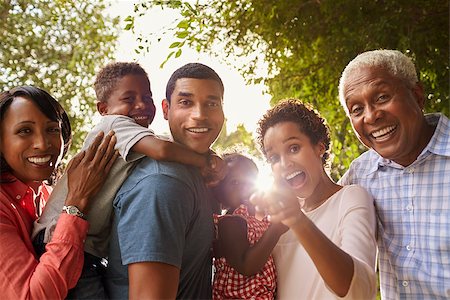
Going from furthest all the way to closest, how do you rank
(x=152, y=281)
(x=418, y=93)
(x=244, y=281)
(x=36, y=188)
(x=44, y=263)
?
(x=418, y=93)
(x=36, y=188)
(x=244, y=281)
(x=44, y=263)
(x=152, y=281)

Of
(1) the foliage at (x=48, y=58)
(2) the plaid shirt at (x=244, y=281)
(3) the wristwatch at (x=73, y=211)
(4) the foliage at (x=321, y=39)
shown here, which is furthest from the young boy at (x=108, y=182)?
(1) the foliage at (x=48, y=58)

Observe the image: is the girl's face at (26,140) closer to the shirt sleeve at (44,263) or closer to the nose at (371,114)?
the shirt sleeve at (44,263)

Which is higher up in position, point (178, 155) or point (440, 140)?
point (440, 140)

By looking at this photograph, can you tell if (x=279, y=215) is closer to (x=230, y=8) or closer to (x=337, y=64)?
(x=230, y=8)

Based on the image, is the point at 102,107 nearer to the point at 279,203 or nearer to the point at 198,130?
the point at 198,130

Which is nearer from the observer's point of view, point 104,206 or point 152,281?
point 152,281

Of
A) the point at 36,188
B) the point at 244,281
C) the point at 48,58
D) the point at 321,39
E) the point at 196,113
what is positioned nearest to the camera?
the point at 196,113

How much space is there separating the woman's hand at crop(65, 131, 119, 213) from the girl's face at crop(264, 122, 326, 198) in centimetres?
60

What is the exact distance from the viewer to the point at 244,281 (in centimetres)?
218

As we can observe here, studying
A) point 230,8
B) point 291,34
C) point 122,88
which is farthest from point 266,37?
point 122,88

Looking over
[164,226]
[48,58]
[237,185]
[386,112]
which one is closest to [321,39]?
[386,112]

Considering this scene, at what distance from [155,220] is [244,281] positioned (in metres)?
0.57

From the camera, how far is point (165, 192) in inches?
70.8

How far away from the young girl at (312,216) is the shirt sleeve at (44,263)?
0.66 m
